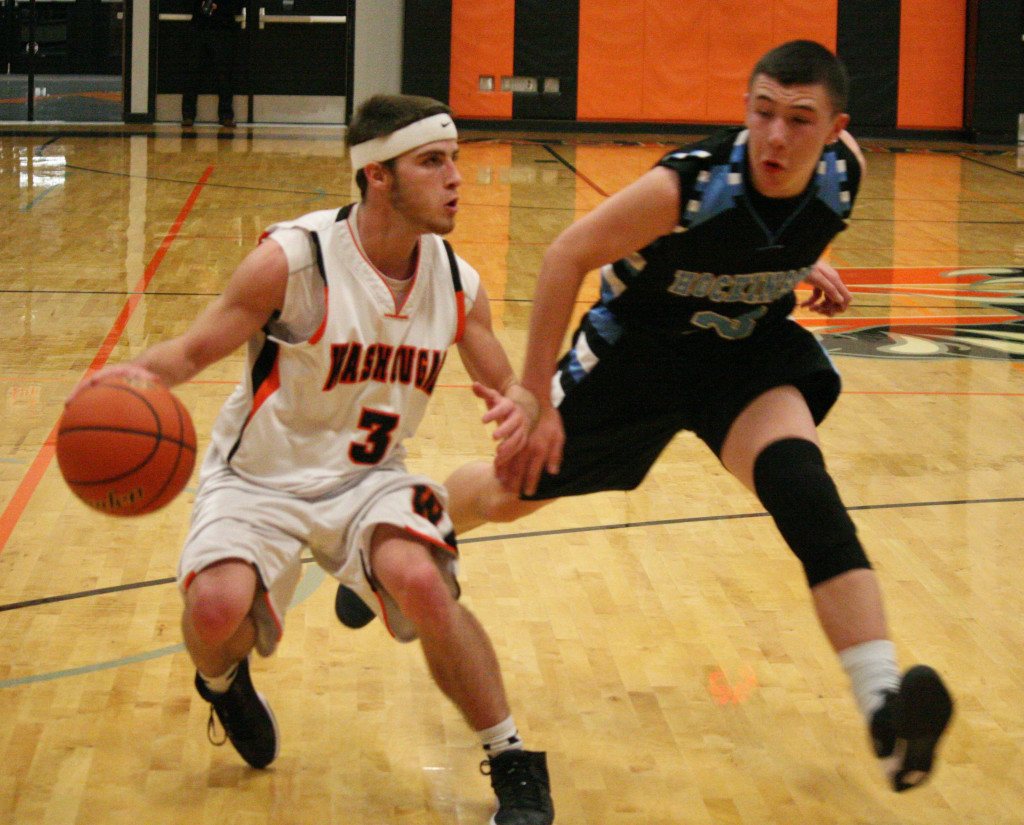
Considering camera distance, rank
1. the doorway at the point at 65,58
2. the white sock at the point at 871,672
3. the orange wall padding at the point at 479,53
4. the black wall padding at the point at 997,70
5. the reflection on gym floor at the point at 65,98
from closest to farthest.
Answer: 1. the white sock at the point at 871,672
2. the black wall padding at the point at 997,70
3. the orange wall padding at the point at 479,53
4. the reflection on gym floor at the point at 65,98
5. the doorway at the point at 65,58

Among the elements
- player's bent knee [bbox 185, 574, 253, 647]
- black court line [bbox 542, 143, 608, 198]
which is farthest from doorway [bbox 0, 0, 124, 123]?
player's bent knee [bbox 185, 574, 253, 647]

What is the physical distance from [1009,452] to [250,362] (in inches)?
130

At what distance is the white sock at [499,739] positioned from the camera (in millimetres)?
2619

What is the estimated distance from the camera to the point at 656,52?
17.4 metres

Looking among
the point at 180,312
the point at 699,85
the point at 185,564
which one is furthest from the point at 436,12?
the point at 185,564

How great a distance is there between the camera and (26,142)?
1474 centimetres

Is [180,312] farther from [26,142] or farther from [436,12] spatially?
[436,12]

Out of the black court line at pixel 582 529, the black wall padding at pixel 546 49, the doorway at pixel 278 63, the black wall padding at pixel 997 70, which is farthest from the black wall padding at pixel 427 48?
the black court line at pixel 582 529

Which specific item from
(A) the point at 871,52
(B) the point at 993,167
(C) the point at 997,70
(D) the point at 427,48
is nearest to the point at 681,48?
(A) the point at 871,52

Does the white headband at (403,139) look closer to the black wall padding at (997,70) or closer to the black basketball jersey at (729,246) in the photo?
the black basketball jersey at (729,246)

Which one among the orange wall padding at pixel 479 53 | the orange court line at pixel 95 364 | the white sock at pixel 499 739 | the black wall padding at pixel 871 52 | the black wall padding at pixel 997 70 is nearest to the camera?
the white sock at pixel 499 739

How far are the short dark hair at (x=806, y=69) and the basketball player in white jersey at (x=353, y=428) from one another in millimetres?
691

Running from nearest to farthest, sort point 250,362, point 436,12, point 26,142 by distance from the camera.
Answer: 1. point 250,362
2. point 26,142
3. point 436,12

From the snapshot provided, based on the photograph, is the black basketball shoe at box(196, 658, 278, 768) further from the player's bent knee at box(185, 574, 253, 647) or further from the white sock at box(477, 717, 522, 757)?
the white sock at box(477, 717, 522, 757)
